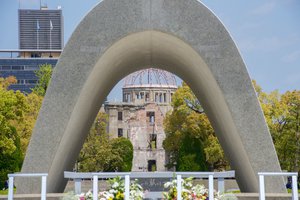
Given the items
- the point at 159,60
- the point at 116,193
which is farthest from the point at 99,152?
the point at 116,193

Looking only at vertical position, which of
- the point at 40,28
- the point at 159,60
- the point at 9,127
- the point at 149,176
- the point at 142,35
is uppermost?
the point at 40,28

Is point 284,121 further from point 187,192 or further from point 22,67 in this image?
point 22,67

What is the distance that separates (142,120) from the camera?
7181 cm

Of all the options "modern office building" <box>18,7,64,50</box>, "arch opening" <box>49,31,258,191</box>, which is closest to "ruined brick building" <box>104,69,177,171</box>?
"arch opening" <box>49,31,258,191</box>

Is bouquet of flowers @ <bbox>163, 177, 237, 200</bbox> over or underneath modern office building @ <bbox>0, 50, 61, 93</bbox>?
underneath

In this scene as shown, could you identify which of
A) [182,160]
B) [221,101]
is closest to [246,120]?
[221,101]

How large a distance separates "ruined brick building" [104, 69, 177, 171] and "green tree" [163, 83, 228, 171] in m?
28.0

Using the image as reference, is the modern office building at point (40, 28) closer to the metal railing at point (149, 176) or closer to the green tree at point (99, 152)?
the green tree at point (99, 152)

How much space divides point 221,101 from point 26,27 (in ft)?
575

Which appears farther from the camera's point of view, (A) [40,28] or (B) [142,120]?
(A) [40,28]

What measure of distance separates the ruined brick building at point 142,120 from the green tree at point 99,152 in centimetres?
1314

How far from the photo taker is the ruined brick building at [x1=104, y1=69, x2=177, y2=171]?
229 feet

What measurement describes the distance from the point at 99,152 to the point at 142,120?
21.8 metres

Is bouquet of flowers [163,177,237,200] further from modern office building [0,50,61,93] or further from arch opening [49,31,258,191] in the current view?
modern office building [0,50,61,93]
